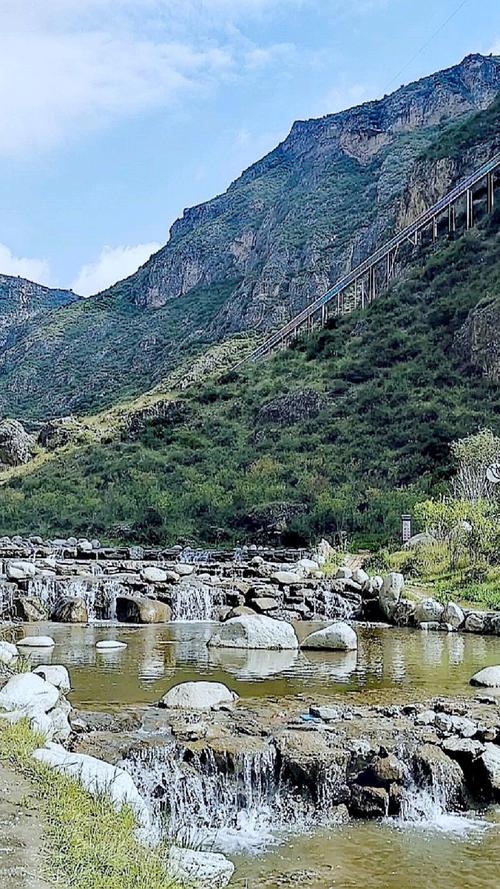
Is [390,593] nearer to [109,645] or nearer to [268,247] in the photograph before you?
[109,645]

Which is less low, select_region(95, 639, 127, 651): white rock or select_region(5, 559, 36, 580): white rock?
select_region(5, 559, 36, 580): white rock

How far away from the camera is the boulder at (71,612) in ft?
68.9

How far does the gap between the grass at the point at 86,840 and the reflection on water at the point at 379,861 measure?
128cm

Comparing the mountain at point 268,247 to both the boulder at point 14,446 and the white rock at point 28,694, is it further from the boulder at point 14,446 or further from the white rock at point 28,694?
the white rock at point 28,694

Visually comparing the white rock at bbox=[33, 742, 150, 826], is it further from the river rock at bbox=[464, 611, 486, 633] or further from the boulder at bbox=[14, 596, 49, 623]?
the boulder at bbox=[14, 596, 49, 623]

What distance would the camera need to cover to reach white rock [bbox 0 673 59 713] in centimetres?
891

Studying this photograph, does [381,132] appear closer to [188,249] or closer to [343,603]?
[188,249]

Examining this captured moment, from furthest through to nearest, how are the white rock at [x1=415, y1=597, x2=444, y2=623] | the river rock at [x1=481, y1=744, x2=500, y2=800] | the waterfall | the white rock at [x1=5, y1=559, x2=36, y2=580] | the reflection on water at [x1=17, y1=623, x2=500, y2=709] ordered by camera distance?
the white rock at [x1=5, y1=559, x2=36, y2=580]
the white rock at [x1=415, y1=597, x2=444, y2=623]
the reflection on water at [x1=17, y1=623, x2=500, y2=709]
the river rock at [x1=481, y1=744, x2=500, y2=800]
the waterfall

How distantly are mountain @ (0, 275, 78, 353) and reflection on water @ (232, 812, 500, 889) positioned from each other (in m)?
124

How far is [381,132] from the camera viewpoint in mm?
109938

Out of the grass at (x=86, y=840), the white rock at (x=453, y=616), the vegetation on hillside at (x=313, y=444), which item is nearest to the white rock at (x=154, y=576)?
the white rock at (x=453, y=616)

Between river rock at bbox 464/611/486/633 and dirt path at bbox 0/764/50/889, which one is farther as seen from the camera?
river rock at bbox 464/611/486/633

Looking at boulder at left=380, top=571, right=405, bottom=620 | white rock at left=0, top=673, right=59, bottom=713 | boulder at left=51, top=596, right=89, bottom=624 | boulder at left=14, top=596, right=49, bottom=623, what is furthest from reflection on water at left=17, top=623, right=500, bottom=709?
boulder at left=14, top=596, right=49, bottom=623

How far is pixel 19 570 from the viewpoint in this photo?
2444cm
